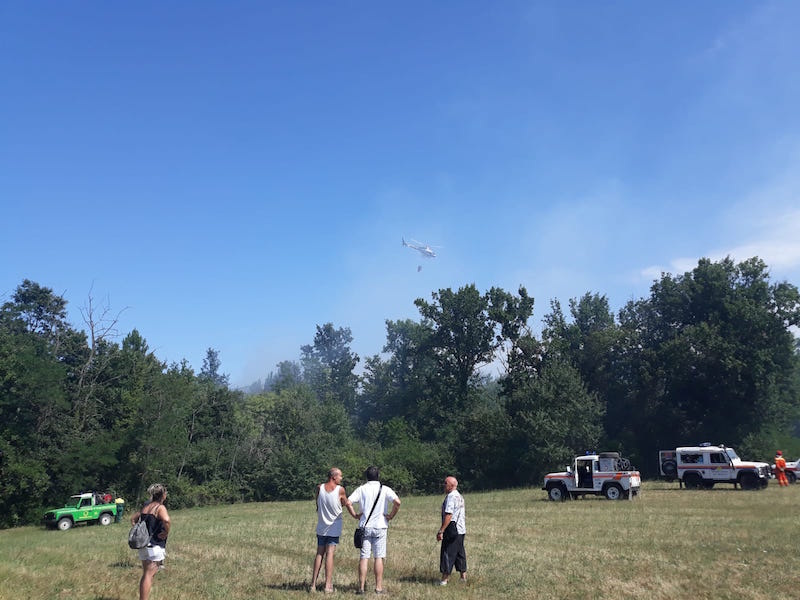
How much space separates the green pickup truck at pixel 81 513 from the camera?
2850cm

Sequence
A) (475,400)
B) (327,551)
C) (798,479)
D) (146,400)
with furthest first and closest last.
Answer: (475,400) → (146,400) → (798,479) → (327,551)

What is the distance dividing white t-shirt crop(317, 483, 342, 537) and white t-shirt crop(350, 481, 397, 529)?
0.24 m

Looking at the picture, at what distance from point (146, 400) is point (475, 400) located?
32.2 metres

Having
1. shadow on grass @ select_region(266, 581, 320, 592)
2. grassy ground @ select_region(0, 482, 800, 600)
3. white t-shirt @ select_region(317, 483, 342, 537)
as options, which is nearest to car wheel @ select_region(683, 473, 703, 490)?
grassy ground @ select_region(0, 482, 800, 600)

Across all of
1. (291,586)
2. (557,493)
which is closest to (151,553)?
(291,586)

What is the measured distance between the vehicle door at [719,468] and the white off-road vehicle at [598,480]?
203 inches

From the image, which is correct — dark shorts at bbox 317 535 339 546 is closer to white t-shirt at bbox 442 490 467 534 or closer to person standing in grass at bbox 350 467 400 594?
person standing in grass at bbox 350 467 400 594

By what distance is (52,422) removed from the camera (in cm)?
3734

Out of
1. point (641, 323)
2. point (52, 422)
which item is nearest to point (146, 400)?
point (52, 422)

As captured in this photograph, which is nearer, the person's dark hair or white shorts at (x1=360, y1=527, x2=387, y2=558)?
the person's dark hair

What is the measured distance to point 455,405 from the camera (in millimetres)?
61750

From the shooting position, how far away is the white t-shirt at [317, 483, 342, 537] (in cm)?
907

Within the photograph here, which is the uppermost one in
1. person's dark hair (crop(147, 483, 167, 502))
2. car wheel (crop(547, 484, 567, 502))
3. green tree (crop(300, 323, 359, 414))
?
green tree (crop(300, 323, 359, 414))

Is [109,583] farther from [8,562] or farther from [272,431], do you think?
[272,431]
